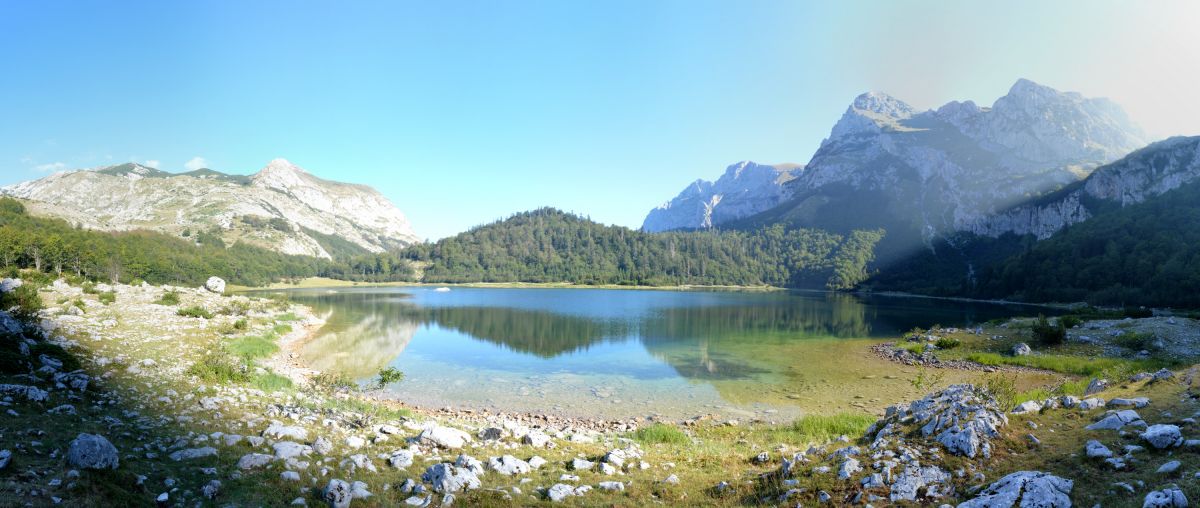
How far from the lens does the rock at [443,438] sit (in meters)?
14.3

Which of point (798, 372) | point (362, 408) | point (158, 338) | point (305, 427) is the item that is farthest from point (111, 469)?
point (798, 372)

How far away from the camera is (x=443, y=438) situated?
48.1 feet

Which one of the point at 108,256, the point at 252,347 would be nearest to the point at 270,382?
the point at 252,347

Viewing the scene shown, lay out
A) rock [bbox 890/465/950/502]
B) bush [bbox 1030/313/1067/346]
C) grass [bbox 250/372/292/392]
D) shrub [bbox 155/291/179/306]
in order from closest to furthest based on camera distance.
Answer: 1. rock [bbox 890/465/950/502]
2. grass [bbox 250/372/292/392]
3. bush [bbox 1030/313/1067/346]
4. shrub [bbox 155/291/179/306]

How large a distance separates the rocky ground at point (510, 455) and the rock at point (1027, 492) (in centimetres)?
3

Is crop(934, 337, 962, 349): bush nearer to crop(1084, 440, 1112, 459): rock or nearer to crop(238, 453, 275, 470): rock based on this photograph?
crop(1084, 440, 1112, 459): rock

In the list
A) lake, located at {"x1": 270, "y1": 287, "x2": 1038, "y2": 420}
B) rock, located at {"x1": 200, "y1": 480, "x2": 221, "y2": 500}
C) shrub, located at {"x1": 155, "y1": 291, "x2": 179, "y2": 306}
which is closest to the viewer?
rock, located at {"x1": 200, "y1": 480, "x2": 221, "y2": 500}

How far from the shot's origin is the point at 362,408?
2127 centimetres

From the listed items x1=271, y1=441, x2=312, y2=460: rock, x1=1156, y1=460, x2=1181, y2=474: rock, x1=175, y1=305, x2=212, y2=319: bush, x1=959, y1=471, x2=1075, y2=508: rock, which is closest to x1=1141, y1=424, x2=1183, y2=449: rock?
x1=1156, y1=460, x2=1181, y2=474: rock

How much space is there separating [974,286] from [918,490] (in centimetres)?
17215

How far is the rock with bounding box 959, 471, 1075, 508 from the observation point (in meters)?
7.82

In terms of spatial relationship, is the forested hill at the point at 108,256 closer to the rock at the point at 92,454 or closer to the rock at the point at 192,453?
the rock at the point at 192,453

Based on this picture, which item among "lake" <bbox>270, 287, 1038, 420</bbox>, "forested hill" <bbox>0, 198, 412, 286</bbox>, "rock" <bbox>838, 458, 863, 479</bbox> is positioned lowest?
"lake" <bbox>270, 287, 1038, 420</bbox>

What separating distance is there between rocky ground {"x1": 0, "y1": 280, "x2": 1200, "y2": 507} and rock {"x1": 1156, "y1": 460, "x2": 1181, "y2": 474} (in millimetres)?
27
